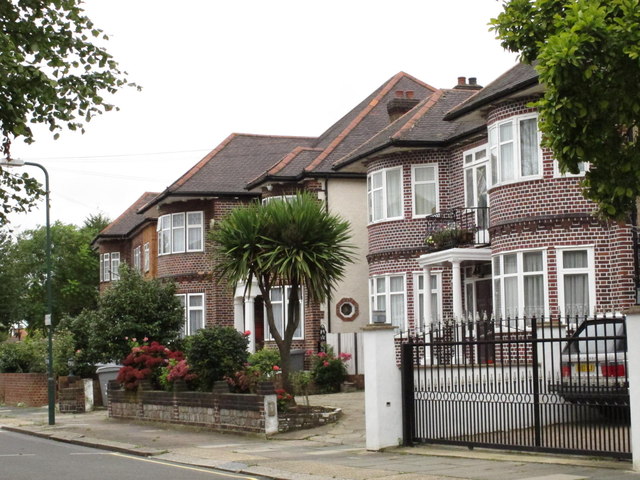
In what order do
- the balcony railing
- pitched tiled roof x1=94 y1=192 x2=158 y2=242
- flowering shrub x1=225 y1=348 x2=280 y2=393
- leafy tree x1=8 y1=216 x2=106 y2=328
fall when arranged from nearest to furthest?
flowering shrub x1=225 y1=348 x2=280 y2=393 < the balcony railing < pitched tiled roof x1=94 y1=192 x2=158 y2=242 < leafy tree x1=8 y1=216 x2=106 y2=328

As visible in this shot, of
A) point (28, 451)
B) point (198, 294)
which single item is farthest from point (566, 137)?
point (198, 294)

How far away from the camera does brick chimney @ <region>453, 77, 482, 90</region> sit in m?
35.2

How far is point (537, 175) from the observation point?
23875mm

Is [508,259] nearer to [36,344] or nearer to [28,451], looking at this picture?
[28,451]

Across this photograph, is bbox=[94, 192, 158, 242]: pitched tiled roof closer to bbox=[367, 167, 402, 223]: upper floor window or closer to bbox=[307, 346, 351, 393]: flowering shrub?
bbox=[307, 346, 351, 393]: flowering shrub

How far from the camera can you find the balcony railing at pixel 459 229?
90.0 feet

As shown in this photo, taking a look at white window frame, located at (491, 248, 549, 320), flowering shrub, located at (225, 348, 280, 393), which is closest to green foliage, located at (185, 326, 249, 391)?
flowering shrub, located at (225, 348, 280, 393)

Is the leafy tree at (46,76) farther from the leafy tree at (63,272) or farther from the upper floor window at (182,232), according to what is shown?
the leafy tree at (63,272)

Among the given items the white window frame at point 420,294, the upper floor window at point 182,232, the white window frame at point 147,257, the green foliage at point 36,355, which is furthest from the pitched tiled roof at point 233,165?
the white window frame at point 420,294

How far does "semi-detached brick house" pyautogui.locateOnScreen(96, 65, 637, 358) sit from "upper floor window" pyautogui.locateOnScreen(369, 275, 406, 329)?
0.04 meters

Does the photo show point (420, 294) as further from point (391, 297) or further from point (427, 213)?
point (427, 213)

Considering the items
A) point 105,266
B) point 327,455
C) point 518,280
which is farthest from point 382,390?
point 105,266

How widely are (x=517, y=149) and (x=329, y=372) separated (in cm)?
1026

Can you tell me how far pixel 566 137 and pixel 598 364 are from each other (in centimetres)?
329
